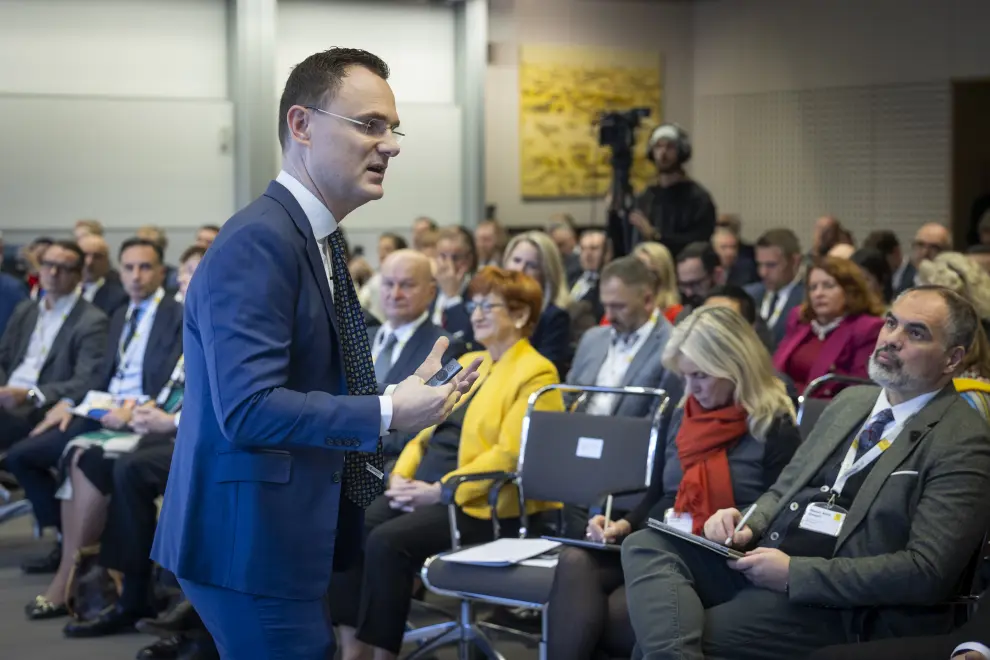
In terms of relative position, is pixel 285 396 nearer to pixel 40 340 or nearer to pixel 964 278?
pixel 964 278

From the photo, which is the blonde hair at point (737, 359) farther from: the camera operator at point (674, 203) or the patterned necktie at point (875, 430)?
the camera operator at point (674, 203)

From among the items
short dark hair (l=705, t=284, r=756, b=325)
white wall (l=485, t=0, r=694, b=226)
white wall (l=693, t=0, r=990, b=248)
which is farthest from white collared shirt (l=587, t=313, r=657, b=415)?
white wall (l=485, t=0, r=694, b=226)

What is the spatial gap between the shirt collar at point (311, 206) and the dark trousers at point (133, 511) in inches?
112

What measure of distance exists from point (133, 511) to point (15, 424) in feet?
4.80

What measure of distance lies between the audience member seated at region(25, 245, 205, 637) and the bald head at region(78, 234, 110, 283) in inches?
99.0

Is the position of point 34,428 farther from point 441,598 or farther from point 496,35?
point 496,35

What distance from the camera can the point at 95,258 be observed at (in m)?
7.34

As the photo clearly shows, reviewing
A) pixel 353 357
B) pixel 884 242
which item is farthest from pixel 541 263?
pixel 353 357

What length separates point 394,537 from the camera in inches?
151

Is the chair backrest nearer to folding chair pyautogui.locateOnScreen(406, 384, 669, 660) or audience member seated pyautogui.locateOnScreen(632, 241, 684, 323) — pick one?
folding chair pyautogui.locateOnScreen(406, 384, 669, 660)

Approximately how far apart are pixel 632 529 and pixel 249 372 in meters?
2.05

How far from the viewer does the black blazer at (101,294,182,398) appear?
16.8 ft

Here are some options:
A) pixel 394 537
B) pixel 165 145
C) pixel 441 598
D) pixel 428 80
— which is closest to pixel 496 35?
pixel 428 80

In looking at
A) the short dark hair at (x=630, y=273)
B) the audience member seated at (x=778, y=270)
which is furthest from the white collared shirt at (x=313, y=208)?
the audience member seated at (x=778, y=270)
